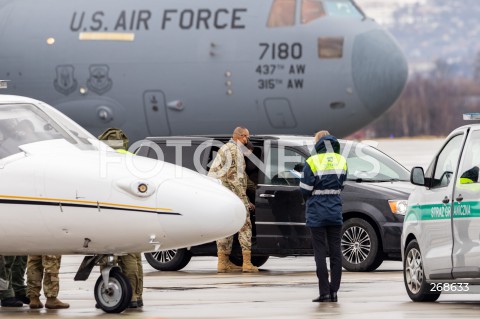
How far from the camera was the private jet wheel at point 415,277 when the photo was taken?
1498 centimetres

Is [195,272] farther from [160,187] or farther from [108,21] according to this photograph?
[108,21]

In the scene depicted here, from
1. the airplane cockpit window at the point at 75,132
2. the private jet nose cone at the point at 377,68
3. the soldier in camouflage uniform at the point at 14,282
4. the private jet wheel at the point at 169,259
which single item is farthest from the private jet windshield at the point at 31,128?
the private jet nose cone at the point at 377,68

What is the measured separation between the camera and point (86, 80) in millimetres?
29547

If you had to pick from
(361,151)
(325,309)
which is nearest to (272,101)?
(361,151)

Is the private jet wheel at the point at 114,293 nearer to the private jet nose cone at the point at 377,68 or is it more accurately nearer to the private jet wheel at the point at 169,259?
the private jet wheel at the point at 169,259

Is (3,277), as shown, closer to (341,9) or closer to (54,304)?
(54,304)

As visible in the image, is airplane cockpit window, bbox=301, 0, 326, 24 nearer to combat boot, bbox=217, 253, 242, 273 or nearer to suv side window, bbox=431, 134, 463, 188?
combat boot, bbox=217, 253, 242, 273

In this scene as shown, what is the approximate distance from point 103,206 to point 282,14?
1535 centimetres

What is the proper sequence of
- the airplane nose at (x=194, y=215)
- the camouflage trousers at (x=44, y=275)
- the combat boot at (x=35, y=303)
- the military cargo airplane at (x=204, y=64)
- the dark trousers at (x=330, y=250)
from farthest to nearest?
the military cargo airplane at (x=204, y=64), the dark trousers at (x=330, y=250), the combat boot at (x=35, y=303), the camouflage trousers at (x=44, y=275), the airplane nose at (x=194, y=215)

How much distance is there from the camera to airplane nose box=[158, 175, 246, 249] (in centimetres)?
1367

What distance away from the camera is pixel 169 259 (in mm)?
20328

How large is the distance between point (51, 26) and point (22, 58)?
82 centimetres

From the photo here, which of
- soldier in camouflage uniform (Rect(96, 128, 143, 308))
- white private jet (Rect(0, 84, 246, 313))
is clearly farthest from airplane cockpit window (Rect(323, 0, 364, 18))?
white private jet (Rect(0, 84, 246, 313))
